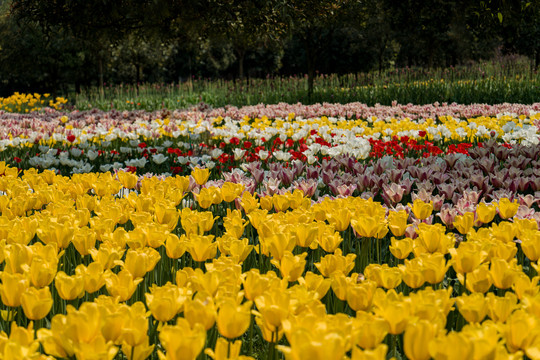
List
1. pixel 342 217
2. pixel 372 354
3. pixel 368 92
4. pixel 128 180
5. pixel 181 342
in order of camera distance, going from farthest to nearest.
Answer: pixel 368 92
pixel 128 180
pixel 342 217
pixel 181 342
pixel 372 354

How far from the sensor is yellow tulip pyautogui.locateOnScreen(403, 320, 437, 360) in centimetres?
113

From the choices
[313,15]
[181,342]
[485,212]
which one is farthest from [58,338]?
[313,15]

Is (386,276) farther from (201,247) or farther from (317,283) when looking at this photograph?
(201,247)

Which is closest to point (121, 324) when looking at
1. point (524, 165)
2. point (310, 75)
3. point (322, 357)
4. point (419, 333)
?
point (322, 357)

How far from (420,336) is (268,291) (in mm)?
426

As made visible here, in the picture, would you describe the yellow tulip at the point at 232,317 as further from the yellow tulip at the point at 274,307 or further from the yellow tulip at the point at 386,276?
the yellow tulip at the point at 386,276

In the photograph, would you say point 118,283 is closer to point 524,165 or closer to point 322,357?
point 322,357

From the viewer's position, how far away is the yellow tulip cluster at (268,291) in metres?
1.14

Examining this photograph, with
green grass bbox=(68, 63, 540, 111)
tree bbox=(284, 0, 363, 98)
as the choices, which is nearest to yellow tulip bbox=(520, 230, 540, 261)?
tree bbox=(284, 0, 363, 98)

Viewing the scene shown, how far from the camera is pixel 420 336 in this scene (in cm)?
112

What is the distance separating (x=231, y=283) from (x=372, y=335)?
0.45 meters

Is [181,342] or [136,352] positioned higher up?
[181,342]

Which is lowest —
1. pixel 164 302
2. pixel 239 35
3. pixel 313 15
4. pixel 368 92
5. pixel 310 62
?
pixel 164 302

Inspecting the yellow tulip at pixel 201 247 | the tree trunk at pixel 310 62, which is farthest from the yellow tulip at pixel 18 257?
the tree trunk at pixel 310 62
